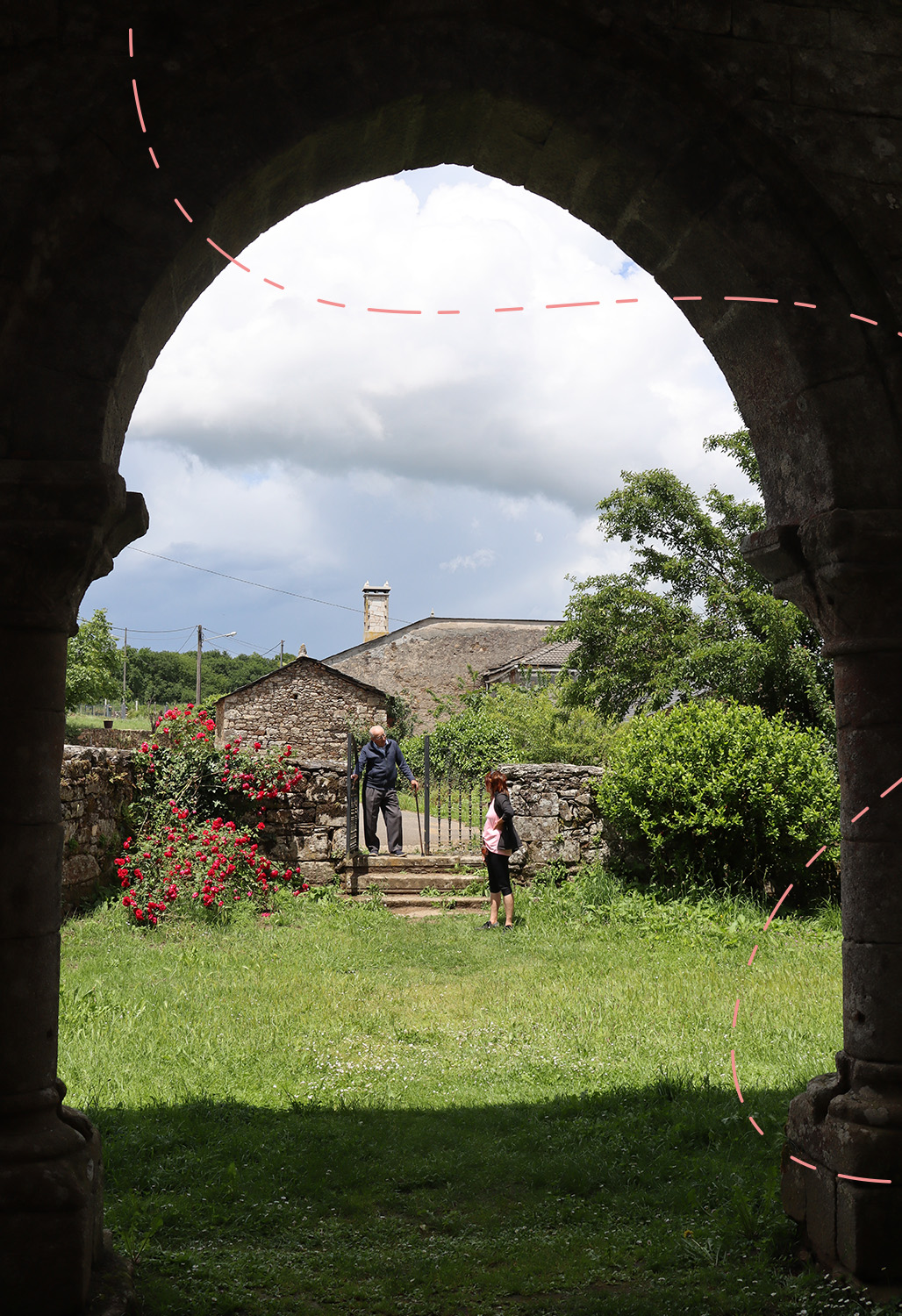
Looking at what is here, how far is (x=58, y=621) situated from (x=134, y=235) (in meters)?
1.13

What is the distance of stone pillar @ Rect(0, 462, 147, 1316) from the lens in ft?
7.83

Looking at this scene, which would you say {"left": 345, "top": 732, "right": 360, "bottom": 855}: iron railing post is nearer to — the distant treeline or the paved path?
the paved path

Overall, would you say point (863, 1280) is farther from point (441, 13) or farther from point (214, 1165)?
point (441, 13)

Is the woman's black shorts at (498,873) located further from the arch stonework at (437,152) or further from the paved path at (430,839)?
the arch stonework at (437,152)

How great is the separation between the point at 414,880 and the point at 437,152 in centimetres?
815

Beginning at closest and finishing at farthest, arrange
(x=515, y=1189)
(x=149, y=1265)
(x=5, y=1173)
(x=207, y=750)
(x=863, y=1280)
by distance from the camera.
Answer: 1. (x=5, y=1173)
2. (x=863, y=1280)
3. (x=149, y=1265)
4. (x=515, y=1189)
5. (x=207, y=750)

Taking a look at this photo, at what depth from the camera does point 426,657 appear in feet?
114

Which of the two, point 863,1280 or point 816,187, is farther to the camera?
point 816,187

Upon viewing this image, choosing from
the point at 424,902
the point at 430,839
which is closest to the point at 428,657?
the point at 430,839

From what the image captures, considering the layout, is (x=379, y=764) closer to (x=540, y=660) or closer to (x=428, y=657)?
(x=540, y=660)

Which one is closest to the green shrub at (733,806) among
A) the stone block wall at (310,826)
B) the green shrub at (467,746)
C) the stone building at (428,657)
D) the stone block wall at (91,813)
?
the stone block wall at (310,826)

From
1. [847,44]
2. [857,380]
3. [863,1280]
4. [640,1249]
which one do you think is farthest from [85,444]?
[863,1280]

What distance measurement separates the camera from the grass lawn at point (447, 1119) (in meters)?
2.80

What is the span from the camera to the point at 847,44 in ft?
9.83
